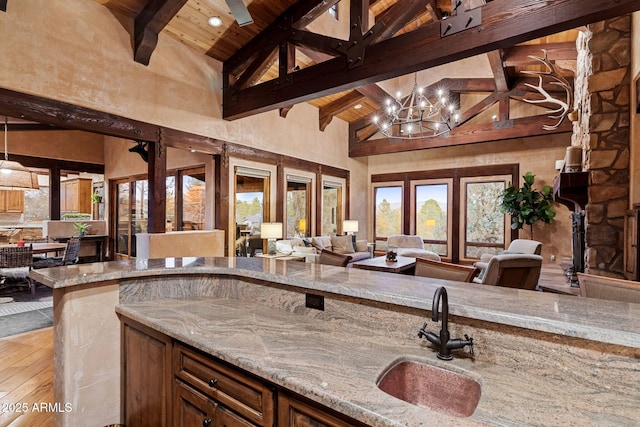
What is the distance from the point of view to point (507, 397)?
0.97 m

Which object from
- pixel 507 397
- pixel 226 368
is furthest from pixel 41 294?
pixel 507 397

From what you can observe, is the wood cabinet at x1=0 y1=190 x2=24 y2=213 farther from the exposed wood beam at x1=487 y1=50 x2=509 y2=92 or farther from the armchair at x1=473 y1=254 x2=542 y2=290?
the exposed wood beam at x1=487 y1=50 x2=509 y2=92


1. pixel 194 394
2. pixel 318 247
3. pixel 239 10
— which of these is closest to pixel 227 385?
pixel 194 394

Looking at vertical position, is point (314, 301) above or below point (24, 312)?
above

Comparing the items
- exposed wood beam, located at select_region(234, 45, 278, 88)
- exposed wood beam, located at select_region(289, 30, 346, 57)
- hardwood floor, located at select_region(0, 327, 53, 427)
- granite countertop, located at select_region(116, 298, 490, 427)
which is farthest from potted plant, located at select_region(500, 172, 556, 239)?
hardwood floor, located at select_region(0, 327, 53, 427)

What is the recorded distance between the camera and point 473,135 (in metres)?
7.21

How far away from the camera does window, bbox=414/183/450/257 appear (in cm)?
843

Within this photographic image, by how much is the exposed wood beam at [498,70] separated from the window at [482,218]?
229 centimetres

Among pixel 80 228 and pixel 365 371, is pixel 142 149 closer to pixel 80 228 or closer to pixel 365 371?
pixel 80 228

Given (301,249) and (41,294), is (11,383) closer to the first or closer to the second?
(41,294)

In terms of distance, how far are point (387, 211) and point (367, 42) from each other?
6.29 metres

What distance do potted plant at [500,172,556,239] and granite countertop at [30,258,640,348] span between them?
6357 mm

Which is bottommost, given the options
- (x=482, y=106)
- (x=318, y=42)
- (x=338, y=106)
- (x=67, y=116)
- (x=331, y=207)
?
(x=331, y=207)

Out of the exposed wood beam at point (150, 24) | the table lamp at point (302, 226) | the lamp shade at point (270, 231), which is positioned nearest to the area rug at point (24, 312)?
the lamp shade at point (270, 231)
